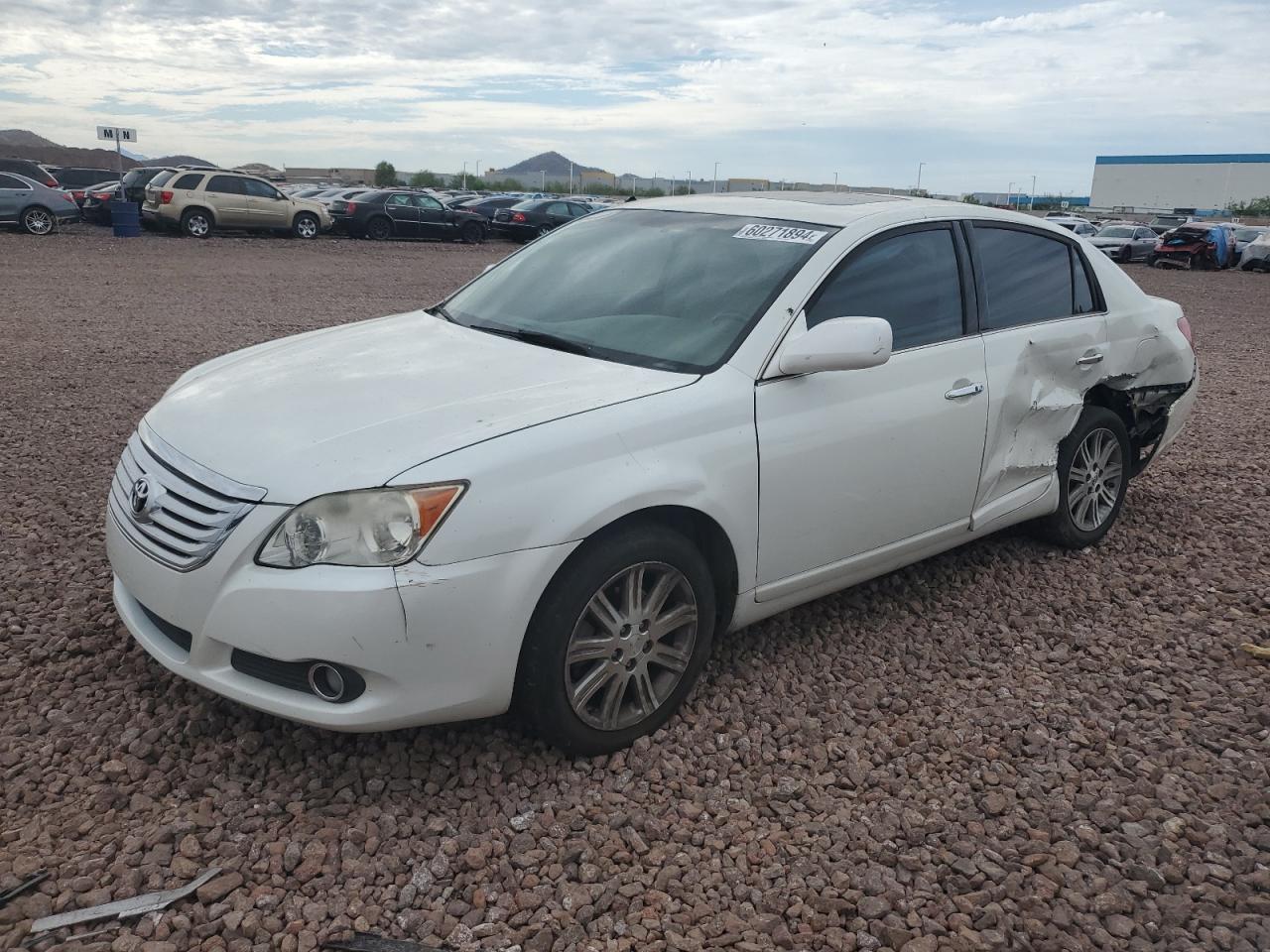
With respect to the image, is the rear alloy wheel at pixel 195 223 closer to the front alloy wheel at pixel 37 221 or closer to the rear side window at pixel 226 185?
the rear side window at pixel 226 185

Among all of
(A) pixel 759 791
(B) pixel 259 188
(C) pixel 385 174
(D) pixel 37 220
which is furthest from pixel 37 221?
(C) pixel 385 174

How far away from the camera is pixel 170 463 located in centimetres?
316

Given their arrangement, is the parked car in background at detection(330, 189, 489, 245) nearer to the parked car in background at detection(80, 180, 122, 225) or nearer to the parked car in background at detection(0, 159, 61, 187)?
the parked car in background at detection(80, 180, 122, 225)

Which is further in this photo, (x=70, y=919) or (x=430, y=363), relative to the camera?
(x=430, y=363)

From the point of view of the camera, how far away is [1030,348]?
4.50 metres

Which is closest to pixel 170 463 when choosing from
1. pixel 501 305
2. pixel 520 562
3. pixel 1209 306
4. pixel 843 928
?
pixel 520 562

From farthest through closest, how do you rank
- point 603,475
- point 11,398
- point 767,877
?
point 11,398 → point 603,475 → point 767,877

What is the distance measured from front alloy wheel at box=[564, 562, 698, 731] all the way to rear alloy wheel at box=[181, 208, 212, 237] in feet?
79.0

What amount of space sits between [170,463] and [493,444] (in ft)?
3.32

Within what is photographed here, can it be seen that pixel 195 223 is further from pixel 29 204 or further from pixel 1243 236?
pixel 1243 236

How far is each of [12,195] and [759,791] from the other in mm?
24250

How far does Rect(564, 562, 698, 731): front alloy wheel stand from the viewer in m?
3.13

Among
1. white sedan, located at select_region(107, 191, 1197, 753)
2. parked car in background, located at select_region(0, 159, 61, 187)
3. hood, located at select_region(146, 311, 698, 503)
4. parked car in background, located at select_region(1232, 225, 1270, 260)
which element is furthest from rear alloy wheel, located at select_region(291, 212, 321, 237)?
parked car in background, located at select_region(1232, 225, 1270, 260)

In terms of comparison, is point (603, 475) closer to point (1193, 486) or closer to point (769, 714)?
point (769, 714)
